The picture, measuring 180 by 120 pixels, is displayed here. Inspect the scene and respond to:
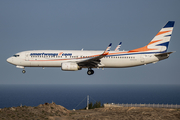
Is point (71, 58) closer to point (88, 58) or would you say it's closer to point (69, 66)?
point (69, 66)

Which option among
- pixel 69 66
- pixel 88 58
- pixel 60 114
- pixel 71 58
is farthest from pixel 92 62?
pixel 60 114

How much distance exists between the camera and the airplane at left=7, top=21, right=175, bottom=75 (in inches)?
1786

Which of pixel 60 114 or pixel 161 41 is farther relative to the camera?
pixel 161 41

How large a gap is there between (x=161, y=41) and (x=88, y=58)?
52.5 feet

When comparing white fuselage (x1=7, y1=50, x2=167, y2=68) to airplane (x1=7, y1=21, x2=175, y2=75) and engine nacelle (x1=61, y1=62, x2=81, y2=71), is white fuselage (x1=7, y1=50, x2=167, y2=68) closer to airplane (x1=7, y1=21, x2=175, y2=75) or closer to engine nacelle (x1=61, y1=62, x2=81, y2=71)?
airplane (x1=7, y1=21, x2=175, y2=75)

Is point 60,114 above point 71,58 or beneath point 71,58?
beneath

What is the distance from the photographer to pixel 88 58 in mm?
46094

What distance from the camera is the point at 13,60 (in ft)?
155

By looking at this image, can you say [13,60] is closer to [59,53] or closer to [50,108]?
[59,53]

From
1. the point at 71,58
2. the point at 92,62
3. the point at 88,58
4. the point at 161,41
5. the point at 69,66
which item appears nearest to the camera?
the point at 69,66

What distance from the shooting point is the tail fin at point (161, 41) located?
1912 inches

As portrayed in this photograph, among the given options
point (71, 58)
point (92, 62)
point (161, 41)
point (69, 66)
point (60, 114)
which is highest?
point (161, 41)

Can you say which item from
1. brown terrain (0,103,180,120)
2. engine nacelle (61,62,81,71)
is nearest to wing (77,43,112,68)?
engine nacelle (61,62,81,71)

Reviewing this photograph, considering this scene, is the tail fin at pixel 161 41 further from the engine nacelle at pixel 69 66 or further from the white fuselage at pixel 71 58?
the engine nacelle at pixel 69 66
